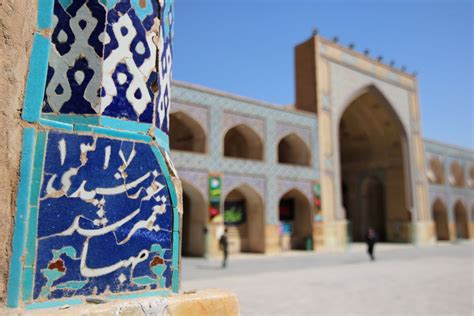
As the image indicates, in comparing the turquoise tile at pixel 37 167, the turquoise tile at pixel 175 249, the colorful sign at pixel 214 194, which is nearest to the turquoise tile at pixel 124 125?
the turquoise tile at pixel 37 167

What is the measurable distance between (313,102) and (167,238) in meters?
16.7

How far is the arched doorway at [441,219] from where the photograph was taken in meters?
24.6

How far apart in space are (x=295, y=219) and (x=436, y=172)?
13.2m

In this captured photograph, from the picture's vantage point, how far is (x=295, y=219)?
671 inches

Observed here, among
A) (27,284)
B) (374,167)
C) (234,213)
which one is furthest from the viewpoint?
(374,167)

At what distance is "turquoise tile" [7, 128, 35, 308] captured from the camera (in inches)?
54.2

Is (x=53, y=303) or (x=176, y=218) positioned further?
(x=176, y=218)

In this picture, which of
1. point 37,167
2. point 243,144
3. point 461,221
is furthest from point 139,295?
point 461,221

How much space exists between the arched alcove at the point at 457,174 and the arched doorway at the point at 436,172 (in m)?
1.92

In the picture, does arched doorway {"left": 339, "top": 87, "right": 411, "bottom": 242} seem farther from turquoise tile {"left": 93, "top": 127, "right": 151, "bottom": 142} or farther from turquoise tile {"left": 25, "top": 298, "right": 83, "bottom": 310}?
turquoise tile {"left": 25, "top": 298, "right": 83, "bottom": 310}

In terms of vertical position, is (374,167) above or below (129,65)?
above

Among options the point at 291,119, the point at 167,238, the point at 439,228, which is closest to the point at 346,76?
the point at 291,119

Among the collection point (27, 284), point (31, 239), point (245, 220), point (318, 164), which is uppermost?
point (318, 164)

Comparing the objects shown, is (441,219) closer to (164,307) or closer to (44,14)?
(164,307)
